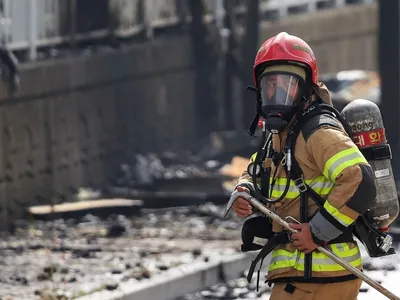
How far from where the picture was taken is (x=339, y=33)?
26.8 metres

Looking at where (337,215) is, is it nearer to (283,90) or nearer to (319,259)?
(319,259)

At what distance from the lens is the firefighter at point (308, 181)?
575cm

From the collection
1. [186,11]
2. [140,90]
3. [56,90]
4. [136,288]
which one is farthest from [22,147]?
[186,11]

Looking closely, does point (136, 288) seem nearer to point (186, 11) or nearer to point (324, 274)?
point (324, 274)

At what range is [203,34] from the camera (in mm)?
20875

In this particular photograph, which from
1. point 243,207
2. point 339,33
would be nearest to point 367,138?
point 243,207

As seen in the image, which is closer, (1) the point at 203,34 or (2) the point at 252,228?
(2) the point at 252,228

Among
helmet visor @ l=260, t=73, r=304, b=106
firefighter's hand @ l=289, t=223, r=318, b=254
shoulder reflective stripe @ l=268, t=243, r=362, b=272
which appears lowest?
shoulder reflective stripe @ l=268, t=243, r=362, b=272

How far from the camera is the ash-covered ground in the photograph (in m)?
10.00

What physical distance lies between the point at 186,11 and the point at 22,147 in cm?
735

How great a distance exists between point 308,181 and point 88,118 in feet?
36.0

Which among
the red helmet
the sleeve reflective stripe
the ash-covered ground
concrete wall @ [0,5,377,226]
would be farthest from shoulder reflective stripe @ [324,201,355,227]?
concrete wall @ [0,5,377,226]

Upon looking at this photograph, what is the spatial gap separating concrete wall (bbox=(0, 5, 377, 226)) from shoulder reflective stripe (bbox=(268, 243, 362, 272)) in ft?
27.1

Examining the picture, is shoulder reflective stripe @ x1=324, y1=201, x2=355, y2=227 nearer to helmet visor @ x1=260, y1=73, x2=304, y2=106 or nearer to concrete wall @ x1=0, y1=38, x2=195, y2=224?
helmet visor @ x1=260, y1=73, x2=304, y2=106
